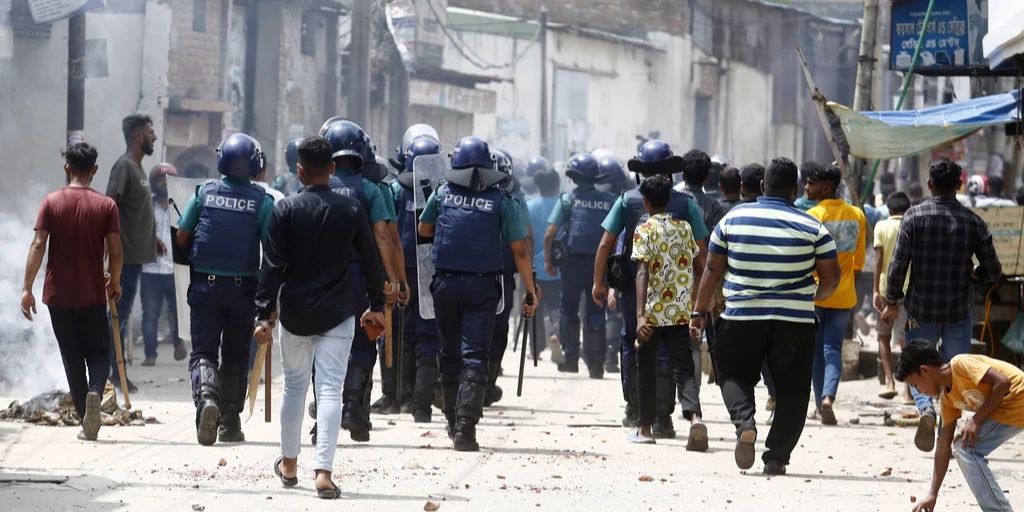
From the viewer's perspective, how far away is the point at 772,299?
336 inches

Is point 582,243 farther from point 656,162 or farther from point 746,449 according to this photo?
point 746,449

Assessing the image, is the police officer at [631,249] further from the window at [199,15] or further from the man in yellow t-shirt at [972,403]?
the window at [199,15]

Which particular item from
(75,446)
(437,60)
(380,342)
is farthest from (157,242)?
(437,60)

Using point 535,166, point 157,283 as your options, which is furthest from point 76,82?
point 535,166

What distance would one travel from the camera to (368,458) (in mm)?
9031

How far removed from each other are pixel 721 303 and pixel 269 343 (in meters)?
4.24

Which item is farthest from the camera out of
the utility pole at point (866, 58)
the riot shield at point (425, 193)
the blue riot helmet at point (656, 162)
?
the utility pole at point (866, 58)

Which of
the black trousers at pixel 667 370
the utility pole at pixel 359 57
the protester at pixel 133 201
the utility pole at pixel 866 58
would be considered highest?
the utility pole at pixel 359 57

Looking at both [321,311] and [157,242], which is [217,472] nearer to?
[321,311]

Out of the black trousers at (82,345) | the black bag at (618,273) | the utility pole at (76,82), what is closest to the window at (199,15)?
the utility pole at (76,82)

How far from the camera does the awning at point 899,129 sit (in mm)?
13250

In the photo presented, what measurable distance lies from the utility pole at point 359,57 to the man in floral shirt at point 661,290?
18.4 m

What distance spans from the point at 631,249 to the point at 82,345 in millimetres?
3384

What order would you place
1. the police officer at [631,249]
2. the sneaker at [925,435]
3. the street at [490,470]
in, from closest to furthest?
1. the street at [490,470]
2. the sneaker at [925,435]
3. the police officer at [631,249]
